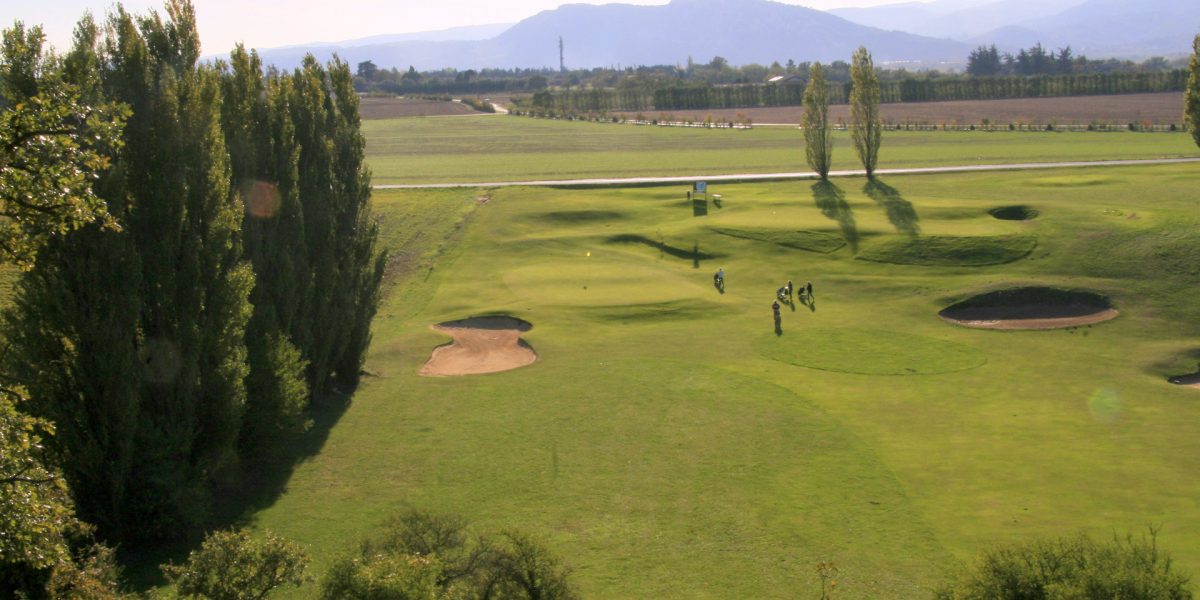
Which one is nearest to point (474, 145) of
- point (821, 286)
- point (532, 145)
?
point (532, 145)

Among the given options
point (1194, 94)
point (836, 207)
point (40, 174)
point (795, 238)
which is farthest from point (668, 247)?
point (40, 174)

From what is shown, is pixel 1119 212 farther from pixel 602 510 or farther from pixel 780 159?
pixel 602 510

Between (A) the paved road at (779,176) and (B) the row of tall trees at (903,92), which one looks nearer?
(A) the paved road at (779,176)

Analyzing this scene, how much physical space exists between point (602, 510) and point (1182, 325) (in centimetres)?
3358

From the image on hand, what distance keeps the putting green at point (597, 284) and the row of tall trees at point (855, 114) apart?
29122mm

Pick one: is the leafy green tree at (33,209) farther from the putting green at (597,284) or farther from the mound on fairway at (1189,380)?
the mound on fairway at (1189,380)

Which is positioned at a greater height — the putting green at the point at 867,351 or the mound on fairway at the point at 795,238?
the mound on fairway at the point at 795,238

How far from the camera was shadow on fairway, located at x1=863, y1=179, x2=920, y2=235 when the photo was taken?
204ft

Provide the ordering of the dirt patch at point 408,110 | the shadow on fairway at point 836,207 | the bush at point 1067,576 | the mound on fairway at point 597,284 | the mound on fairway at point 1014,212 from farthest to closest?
the dirt patch at point 408,110 → the mound on fairway at point 1014,212 → the shadow on fairway at point 836,207 → the mound on fairway at point 597,284 → the bush at point 1067,576

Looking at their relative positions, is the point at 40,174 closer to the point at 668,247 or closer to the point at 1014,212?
the point at 668,247

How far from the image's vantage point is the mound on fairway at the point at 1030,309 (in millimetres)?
46156

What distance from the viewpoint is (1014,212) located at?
63938 mm

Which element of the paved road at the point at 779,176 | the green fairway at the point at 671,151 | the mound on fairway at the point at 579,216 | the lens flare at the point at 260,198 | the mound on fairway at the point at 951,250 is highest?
the green fairway at the point at 671,151

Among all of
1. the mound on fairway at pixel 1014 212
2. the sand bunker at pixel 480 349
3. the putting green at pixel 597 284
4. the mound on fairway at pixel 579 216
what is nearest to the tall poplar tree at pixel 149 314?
the sand bunker at pixel 480 349
